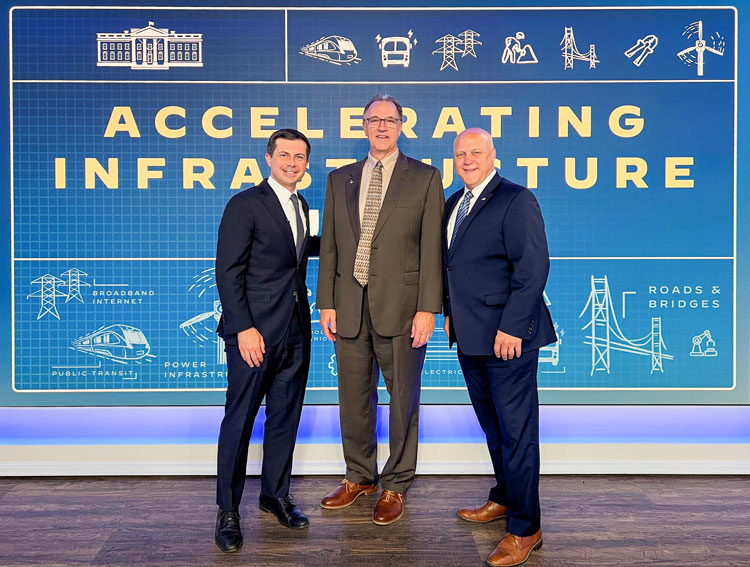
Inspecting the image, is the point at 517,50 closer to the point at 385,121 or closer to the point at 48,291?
the point at 385,121

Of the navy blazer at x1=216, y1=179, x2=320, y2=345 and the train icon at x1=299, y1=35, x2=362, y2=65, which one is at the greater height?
the train icon at x1=299, y1=35, x2=362, y2=65

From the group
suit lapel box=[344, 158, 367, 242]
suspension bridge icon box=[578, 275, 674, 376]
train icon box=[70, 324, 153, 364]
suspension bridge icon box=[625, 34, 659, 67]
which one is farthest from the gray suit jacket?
suspension bridge icon box=[625, 34, 659, 67]

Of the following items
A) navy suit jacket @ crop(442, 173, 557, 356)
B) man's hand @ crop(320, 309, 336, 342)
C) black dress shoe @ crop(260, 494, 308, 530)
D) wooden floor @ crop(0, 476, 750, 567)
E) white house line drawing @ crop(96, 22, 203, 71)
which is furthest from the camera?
white house line drawing @ crop(96, 22, 203, 71)

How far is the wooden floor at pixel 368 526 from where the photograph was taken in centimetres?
231

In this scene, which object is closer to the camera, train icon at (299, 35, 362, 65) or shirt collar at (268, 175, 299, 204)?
shirt collar at (268, 175, 299, 204)

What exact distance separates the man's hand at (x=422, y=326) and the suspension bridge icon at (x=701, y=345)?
75.1 inches

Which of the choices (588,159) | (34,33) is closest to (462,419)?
(588,159)

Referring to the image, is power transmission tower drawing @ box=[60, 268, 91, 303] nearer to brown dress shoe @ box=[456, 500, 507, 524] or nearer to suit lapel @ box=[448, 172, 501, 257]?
suit lapel @ box=[448, 172, 501, 257]

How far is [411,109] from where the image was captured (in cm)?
353

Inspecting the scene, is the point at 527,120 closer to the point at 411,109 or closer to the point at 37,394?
the point at 411,109

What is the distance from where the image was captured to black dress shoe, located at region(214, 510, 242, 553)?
235 centimetres

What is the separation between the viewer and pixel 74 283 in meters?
3.55

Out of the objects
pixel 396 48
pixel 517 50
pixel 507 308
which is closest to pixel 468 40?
pixel 517 50

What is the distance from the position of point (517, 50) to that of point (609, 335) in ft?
5.50
